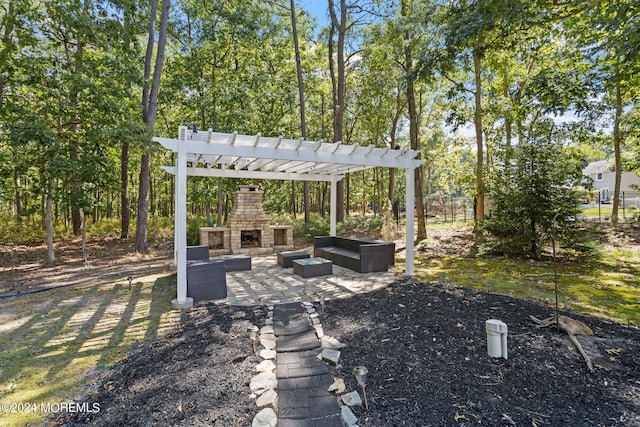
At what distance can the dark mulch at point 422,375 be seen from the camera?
211 centimetres

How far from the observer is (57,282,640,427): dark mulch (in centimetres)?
211

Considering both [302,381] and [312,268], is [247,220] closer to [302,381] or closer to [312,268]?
[312,268]

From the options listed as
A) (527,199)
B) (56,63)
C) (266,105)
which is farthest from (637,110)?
(56,63)

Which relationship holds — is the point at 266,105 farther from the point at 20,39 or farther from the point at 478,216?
the point at 478,216

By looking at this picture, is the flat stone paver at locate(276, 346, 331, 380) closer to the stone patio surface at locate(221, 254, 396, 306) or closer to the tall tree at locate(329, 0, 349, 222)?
the stone patio surface at locate(221, 254, 396, 306)

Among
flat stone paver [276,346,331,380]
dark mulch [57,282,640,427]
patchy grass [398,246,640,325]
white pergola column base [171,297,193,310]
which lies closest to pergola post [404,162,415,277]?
patchy grass [398,246,640,325]

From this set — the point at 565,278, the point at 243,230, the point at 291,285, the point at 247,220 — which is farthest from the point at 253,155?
the point at 565,278

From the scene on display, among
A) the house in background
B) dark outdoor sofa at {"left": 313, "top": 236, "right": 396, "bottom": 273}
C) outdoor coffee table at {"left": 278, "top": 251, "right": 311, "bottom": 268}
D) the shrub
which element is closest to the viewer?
dark outdoor sofa at {"left": 313, "top": 236, "right": 396, "bottom": 273}

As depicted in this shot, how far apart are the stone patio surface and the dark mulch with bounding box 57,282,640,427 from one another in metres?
1.08

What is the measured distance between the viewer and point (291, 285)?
5.74 meters

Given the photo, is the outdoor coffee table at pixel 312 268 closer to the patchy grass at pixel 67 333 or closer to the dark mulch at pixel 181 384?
the patchy grass at pixel 67 333

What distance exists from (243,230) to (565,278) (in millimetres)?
8145

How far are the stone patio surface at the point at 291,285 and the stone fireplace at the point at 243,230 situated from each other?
220 cm

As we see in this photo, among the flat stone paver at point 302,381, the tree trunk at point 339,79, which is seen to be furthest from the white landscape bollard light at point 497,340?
the tree trunk at point 339,79
